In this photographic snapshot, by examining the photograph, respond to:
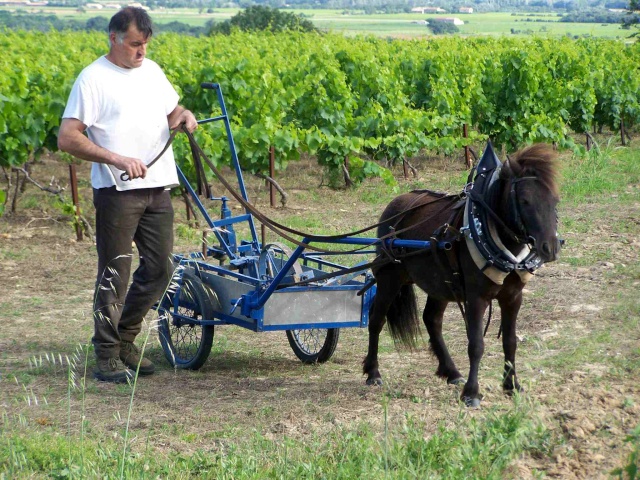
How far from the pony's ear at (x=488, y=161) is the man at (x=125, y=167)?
1.89 metres

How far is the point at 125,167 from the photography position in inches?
213

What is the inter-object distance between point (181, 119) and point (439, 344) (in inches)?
87.7

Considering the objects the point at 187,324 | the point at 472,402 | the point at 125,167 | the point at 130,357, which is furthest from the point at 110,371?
the point at 472,402

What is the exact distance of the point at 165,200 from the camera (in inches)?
237

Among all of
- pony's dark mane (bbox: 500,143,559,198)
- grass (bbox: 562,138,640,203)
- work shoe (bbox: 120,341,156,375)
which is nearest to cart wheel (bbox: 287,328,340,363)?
work shoe (bbox: 120,341,156,375)

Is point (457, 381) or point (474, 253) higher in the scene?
→ point (474, 253)

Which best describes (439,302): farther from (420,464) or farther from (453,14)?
(453,14)

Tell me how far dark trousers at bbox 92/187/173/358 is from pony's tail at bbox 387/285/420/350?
154 cm

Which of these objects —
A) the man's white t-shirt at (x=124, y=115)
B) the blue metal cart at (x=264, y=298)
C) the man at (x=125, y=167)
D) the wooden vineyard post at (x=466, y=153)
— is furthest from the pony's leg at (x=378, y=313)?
the wooden vineyard post at (x=466, y=153)

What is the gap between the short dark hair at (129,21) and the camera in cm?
555

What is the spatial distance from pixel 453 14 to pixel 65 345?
7230 cm

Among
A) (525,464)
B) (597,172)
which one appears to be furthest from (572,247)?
(525,464)

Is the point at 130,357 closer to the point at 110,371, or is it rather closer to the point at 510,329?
the point at 110,371

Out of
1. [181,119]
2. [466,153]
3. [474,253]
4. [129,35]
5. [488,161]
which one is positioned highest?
[129,35]
